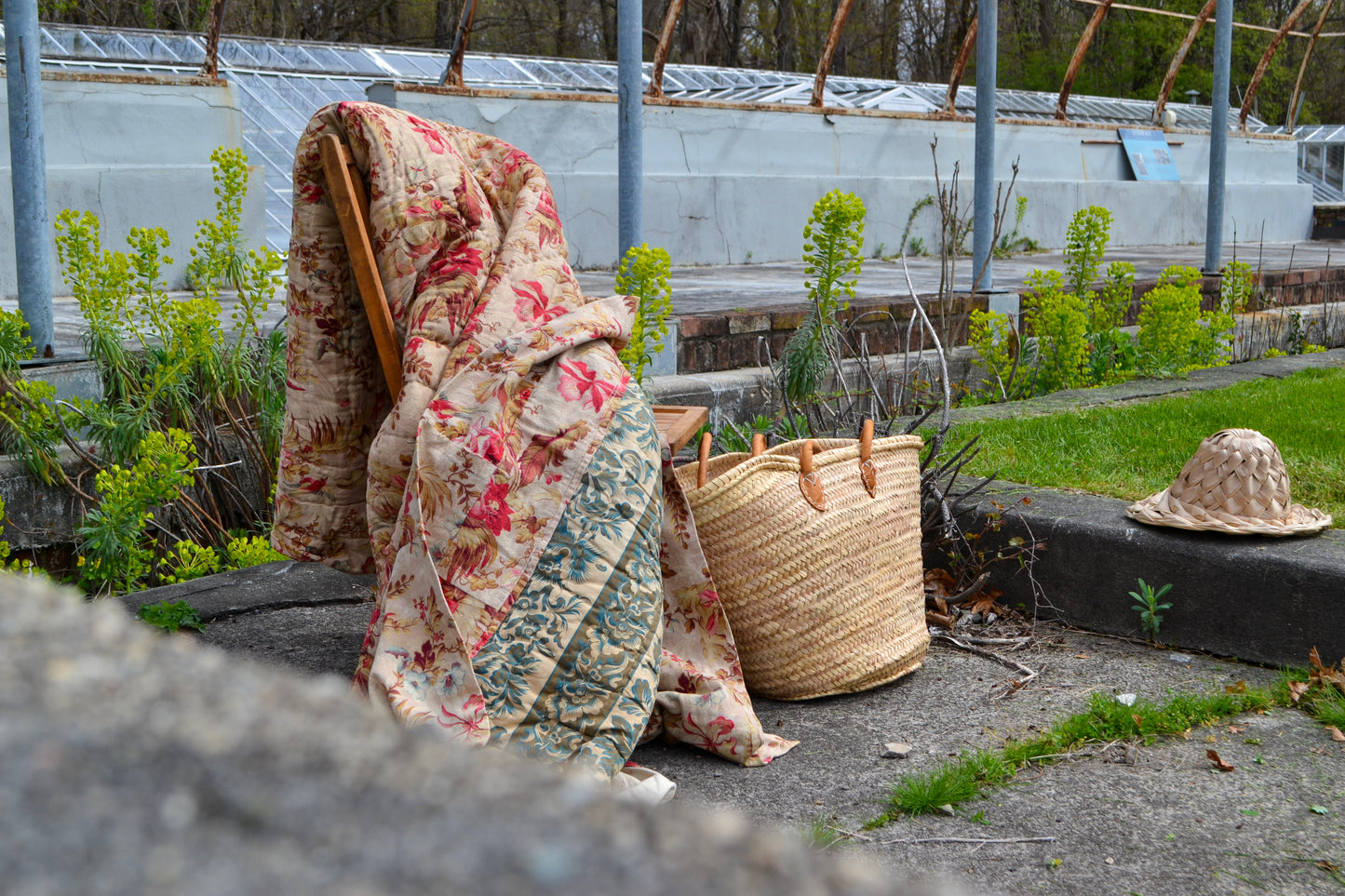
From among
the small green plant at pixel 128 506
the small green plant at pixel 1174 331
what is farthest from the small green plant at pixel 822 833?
the small green plant at pixel 1174 331

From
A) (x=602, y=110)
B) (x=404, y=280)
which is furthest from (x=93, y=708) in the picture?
(x=602, y=110)

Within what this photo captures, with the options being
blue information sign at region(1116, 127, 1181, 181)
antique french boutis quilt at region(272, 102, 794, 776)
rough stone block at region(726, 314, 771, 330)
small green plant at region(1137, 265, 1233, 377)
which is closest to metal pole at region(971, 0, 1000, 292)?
small green plant at region(1137, 265, 1233, 377)

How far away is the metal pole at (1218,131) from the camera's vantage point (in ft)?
28.3

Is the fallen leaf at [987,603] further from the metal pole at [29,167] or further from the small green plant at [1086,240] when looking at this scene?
the small green plant at [1086,240]

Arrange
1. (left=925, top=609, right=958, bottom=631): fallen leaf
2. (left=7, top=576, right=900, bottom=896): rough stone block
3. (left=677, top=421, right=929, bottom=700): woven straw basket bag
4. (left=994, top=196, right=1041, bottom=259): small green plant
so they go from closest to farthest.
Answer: (left=7, top=576, right=900, bottom=896): rough stone block, (left=677, top=421, right=929, bottom=700): woven straw basket bag, (left=925, top=609, right=958, bottom=631): fallen leaf, (left=994, top=196, right=1041, bottom=259): small green plant

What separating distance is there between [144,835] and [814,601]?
2232mm

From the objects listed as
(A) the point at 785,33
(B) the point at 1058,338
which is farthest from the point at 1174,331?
(A) the point at 785,33

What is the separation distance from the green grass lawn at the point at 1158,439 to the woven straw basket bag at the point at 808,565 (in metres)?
1.08

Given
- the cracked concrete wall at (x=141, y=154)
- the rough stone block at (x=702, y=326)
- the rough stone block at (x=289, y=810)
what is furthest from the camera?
the cracked concrete wall at (x=141, y=154)

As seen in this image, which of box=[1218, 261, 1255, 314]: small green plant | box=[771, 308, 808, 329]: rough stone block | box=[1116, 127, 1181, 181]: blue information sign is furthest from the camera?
box=[1116, 127, 1181, 181]: blue information sign

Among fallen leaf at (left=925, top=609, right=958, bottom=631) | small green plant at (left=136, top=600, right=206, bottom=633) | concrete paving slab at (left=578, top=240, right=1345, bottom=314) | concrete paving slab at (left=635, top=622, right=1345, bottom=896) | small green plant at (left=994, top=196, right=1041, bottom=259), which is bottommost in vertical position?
concrete paving slab at (left=635, top=622, right=1345, bottom=896)

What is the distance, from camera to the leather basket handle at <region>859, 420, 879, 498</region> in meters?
2.64

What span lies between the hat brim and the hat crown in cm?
2

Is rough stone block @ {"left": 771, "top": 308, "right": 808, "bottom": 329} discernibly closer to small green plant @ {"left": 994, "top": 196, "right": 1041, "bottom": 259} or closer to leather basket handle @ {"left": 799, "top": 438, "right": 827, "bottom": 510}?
leather basket handle @ {"left": 799, "top": 438, "right": 827, "bottom": 510}
